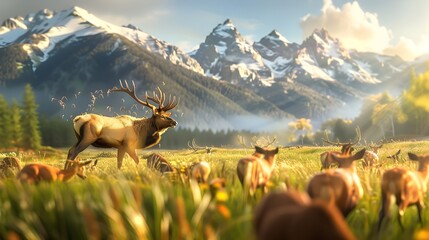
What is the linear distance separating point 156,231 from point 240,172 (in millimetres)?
1782

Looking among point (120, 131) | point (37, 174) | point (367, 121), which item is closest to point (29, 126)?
point (120, 131)

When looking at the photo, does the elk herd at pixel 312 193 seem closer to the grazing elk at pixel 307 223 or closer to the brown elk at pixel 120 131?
the grazing elk at pixel 307 223

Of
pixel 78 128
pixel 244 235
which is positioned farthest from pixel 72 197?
pixel 78 128

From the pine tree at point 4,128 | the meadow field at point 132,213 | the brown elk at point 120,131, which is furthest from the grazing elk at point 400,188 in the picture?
the pine tree at point 4,128

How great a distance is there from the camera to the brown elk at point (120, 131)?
14.1m

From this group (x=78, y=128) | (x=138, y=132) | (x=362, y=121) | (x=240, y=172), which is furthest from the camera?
(x=362, y=121)

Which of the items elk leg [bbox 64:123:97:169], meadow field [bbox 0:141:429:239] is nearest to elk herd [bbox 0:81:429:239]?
meadow field [bbox 0:141:429:239]

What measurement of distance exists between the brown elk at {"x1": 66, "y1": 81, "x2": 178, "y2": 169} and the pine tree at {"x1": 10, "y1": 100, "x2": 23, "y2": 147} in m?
75.7

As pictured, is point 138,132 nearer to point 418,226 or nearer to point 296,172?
point 296,172

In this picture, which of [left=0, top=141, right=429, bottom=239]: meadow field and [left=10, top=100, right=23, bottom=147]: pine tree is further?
[left=10, top=100, right=23, bottom=147]: pine tree

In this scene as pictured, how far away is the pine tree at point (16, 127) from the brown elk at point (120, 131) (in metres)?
75.7

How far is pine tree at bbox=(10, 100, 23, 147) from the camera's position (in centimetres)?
8256

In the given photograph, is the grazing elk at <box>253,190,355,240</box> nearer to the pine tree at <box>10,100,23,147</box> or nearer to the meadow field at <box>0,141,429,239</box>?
the meadow field at <box>0,141,429,239</box>

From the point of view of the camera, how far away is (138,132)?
15125mm
